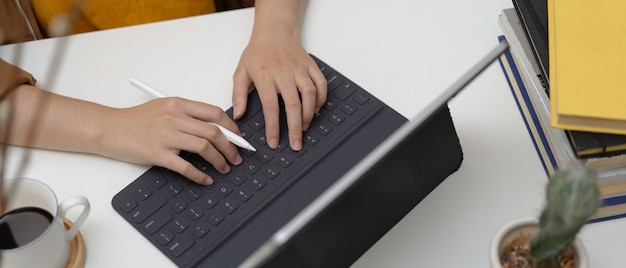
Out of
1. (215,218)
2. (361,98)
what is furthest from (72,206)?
(361,98)

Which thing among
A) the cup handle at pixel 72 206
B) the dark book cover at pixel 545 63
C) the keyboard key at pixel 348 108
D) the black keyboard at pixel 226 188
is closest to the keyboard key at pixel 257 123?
the black keyboard at pixel 226 188

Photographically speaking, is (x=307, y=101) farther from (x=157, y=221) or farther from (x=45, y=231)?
(x=45, y=231)

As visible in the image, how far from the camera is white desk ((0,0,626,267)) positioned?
77 cm

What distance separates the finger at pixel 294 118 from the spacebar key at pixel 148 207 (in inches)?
6.5

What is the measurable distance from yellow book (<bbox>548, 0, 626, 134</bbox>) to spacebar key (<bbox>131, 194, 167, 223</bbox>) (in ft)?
1.43

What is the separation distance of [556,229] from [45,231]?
49cm

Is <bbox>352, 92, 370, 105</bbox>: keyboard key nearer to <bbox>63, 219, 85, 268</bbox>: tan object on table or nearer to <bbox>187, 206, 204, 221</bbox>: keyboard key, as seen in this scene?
<bbox>187, 206, 204, 221</bbox>: keyboard key

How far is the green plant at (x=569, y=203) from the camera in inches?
18.4

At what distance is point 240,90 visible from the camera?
2.90ft

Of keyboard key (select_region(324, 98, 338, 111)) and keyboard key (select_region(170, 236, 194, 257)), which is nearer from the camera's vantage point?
keyboard key (select_region(170, 236, 194, 257))

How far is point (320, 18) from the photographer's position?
1005mm

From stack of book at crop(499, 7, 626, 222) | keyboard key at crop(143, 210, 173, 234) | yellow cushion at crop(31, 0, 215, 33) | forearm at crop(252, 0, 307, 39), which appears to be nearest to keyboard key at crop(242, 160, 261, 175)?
keyboard key at crop(143, 210, 173, 234)

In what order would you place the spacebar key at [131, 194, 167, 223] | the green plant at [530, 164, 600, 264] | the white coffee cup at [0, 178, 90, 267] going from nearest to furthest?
the green plant at [530, 164, 600, 264]
the white coffee cup at [0, 178, 90, 267]
the spacebar key at [131, 194, 167, 223]

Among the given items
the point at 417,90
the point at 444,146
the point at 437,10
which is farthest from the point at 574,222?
the point at 437,10
